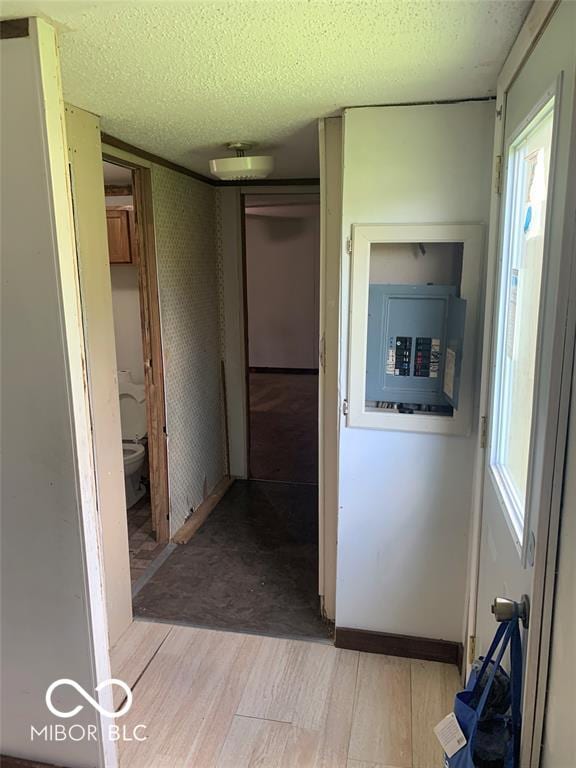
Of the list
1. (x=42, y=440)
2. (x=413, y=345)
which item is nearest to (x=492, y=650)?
(x=413, y=345)

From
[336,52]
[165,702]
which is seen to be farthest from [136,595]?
[336,52]

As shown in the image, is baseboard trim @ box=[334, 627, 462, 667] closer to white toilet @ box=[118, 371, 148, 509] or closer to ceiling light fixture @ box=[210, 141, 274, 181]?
white toilet @ box=[118, 371, 148, 509]

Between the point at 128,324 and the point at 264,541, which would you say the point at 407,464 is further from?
the point at 128,324

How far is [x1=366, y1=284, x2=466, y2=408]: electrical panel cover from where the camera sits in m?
1.92

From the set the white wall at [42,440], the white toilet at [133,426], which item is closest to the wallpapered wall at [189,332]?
the white toilet at [133,426]

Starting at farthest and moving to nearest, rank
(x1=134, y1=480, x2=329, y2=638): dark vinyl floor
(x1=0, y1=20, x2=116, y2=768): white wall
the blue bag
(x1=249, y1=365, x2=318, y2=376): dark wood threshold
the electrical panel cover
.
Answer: (x1=249, y1=365, x2=318, y2=376): dark wood threshold → (x1=134, y1=480, x2=329, y2=638): dark vinyl floor → the electrical panel cover → (x1=0, y1=20, x2=116, y2=768): white wall → the blue bag

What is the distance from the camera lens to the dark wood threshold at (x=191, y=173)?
2.33 metres

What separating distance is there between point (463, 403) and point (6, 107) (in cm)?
161

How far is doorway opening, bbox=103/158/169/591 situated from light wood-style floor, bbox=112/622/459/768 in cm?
64

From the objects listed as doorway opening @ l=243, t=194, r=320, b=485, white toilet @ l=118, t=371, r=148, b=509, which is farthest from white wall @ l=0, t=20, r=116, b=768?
doorway opening @ l=243, t=194, r=320, b=485

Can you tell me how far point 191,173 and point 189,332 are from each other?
0.92 metres

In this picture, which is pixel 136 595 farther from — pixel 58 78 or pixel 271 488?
pixel 58 78

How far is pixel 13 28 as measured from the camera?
3.96ft

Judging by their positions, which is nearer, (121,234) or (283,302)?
(121,234)
